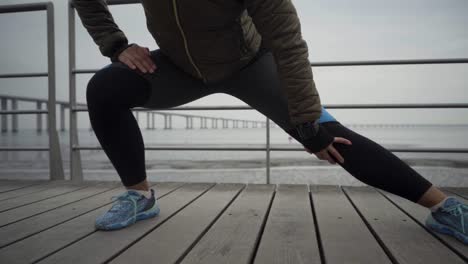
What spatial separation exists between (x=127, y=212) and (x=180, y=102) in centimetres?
39

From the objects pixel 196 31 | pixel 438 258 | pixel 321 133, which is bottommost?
pixel 438 258

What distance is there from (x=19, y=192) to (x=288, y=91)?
1495 millimetres

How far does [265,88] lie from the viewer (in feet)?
3.66

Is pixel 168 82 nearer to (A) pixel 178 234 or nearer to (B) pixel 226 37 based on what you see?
(B) pixel 226 37

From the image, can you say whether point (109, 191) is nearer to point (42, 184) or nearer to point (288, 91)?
point (42, 184)

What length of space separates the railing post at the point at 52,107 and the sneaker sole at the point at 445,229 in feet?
6.23

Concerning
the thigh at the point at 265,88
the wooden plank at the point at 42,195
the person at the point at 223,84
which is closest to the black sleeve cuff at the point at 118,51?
the person at the point at 223,84

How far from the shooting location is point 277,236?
1042mm

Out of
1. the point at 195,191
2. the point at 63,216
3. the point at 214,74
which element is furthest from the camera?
the point at 195,191

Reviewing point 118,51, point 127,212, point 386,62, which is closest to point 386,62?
point 386,62

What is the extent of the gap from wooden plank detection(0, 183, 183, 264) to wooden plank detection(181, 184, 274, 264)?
359 mm

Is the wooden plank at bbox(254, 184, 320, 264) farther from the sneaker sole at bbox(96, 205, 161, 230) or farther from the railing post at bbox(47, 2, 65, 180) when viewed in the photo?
the railing post at bbox(47, 2, 65, 180)

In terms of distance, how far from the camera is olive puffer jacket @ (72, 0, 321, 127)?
893 millimetres

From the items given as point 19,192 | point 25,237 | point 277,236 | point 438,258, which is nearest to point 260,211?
point 277,236
